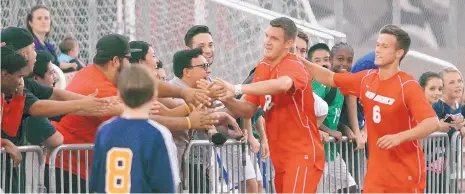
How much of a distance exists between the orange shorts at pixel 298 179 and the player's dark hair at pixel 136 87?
2.79 m

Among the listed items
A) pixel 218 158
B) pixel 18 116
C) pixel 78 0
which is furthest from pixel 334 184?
pixel 78 0

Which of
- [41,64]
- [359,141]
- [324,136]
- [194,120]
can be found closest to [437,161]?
[359,141]

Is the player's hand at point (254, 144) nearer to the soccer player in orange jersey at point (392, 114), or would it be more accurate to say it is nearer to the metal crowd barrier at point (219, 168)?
the metal crowd barrier at point (219, 168)

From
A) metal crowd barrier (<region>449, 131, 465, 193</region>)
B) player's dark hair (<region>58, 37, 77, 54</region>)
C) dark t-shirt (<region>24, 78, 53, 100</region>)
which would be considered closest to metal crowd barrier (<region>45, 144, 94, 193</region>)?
dark t-shirt (<region>24, 78, 53, 100</region>)

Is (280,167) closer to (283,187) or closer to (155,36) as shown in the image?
(283,187)

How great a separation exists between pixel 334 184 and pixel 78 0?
16.5ft

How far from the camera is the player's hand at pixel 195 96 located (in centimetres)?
998

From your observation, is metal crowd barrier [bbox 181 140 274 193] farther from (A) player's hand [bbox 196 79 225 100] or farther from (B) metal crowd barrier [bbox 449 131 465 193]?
(B) metal crowd barrier [bbox 449 131 465 193]


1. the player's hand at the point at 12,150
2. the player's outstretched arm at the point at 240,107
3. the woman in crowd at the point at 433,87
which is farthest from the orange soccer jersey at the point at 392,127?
the woman in crowd at the point at 433,87

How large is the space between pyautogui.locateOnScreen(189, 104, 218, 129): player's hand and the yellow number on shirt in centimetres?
229

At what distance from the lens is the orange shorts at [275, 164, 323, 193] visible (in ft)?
32.9

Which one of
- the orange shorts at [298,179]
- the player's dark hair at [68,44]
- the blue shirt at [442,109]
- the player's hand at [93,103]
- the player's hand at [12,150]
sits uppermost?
the player's dark hair at [68,44]

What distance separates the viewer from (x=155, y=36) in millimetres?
16047

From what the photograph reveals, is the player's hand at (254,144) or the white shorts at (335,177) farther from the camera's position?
the white shorts at (335,177)
